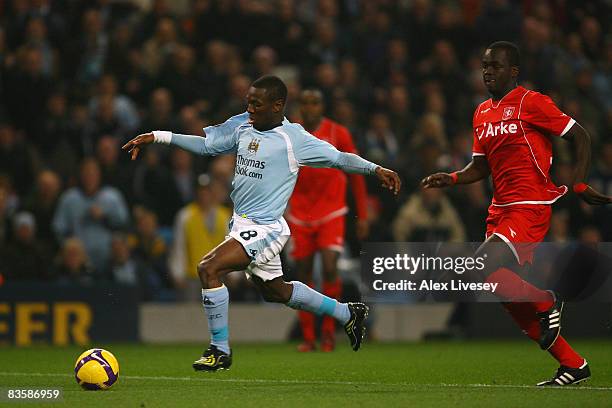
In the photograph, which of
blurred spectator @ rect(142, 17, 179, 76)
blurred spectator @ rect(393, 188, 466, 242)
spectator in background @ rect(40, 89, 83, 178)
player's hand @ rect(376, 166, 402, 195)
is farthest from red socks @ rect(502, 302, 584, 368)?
blurred spectator @ rect(142, 17, 179, 76)

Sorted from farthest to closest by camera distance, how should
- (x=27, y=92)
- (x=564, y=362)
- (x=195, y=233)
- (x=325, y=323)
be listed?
(x=27, y=92) < (x=195, y=233) < (x=325, y=323) < (x=564, y=362)

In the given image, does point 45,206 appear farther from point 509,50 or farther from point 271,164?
point 509,50

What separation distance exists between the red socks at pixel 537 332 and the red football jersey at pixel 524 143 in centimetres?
74

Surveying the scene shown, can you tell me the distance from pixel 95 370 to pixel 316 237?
483 cm

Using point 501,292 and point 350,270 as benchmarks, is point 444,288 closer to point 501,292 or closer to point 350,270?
point 501,292

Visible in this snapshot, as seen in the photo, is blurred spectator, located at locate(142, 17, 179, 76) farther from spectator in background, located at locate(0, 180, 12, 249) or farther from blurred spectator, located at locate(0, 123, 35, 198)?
spectator in background, located at locate(0, 180, 12, 249)

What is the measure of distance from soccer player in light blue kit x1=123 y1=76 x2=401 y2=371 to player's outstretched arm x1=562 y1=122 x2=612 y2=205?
4.67 feet

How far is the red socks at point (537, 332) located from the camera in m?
8.50

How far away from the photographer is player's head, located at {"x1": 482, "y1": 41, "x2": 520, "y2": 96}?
8797 mm

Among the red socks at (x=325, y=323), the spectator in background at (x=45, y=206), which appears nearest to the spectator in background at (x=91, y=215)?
the spectator in background at (x=45, y=206)

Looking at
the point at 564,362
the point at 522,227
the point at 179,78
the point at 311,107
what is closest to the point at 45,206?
the point at 179,78

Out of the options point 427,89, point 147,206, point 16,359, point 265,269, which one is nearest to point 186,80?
point 147,206

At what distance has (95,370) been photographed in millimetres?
8258

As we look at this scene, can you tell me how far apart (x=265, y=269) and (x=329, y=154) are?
985mm
